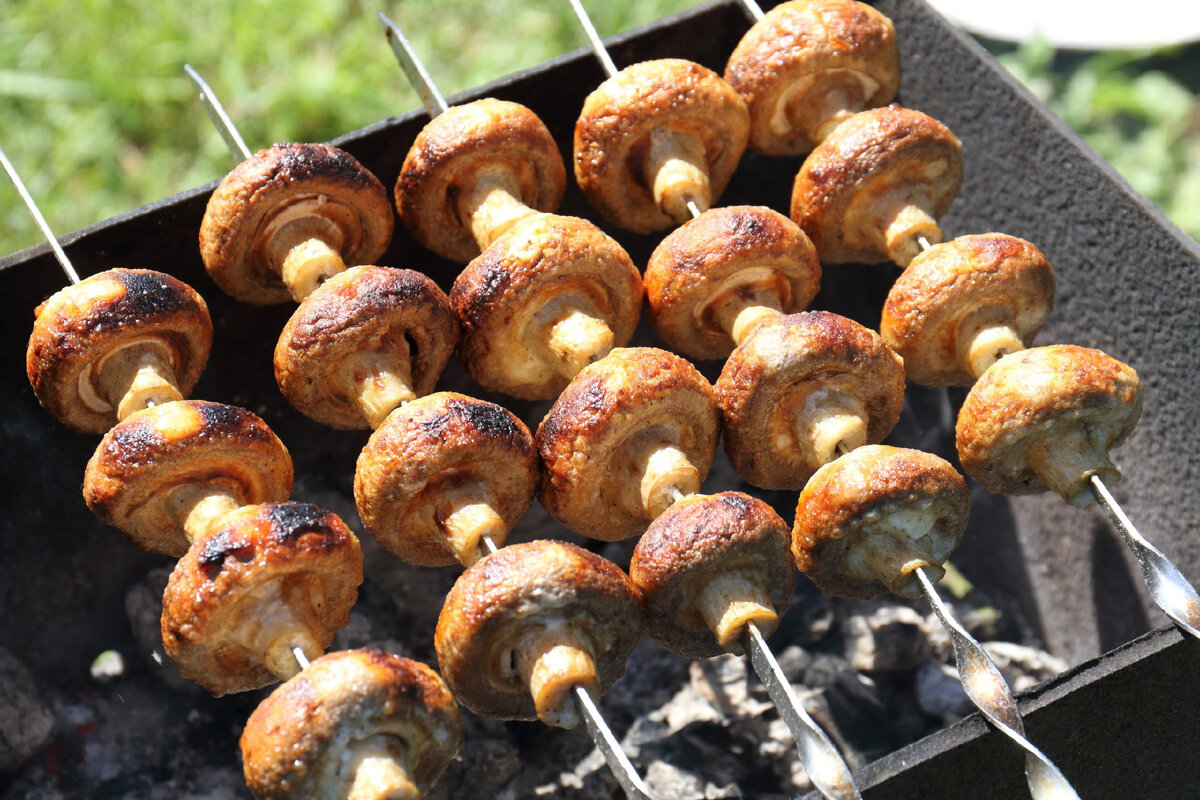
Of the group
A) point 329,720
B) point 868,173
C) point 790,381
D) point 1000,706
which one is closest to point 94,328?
point 329,720

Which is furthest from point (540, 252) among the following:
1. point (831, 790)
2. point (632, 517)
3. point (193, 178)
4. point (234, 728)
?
point (193, 178)

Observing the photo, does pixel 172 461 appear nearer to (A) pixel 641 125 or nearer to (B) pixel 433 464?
(B) pixel 433 464

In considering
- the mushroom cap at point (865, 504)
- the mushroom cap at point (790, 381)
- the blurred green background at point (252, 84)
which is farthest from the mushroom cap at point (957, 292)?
the blurred green background at point (252, 84)

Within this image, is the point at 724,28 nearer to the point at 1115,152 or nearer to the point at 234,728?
the point at 234,728

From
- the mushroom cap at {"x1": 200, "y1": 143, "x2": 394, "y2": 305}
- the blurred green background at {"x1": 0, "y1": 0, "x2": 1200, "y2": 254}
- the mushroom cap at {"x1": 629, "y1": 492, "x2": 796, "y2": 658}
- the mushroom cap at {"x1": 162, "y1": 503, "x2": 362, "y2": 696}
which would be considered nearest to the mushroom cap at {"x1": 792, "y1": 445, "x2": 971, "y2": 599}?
the mushroom cap at {"x1": 629, "y1": 492, "x2": 796, "y2": 658}

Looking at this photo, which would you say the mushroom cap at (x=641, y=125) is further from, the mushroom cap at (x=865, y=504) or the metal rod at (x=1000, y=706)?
the metal rod at (x=1000, y=706)

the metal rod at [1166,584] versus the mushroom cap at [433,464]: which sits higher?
the mushroom cap at [433,464]

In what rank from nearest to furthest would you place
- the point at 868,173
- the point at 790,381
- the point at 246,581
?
the point at 246,581, the point at 790,381, the point at 868,173
